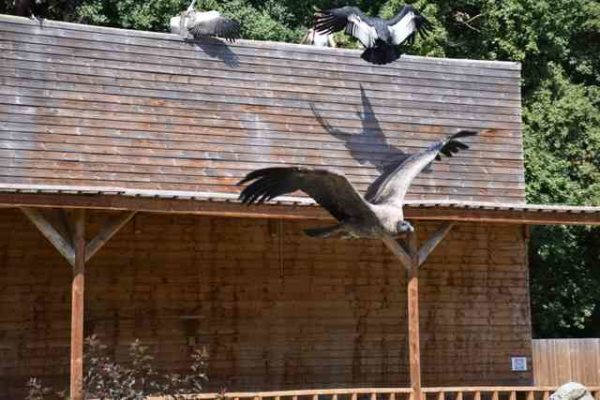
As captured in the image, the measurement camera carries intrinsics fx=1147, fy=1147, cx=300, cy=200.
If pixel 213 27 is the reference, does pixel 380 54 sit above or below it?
below

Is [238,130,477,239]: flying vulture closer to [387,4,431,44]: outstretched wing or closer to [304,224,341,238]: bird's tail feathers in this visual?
[304,224,341,238]: bird's tail feathers

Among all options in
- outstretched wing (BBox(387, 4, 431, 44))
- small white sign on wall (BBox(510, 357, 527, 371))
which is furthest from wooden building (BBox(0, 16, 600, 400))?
outstretched wing (BBox(387, 4, 431, 44))

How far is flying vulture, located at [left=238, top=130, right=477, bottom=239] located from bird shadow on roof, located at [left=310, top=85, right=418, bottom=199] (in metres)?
4.78

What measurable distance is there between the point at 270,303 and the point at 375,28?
376 centimetres

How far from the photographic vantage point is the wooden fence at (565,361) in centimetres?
1606

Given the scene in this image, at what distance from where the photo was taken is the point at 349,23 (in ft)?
48.9

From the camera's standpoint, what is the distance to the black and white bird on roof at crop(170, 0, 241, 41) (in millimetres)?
A: 15180

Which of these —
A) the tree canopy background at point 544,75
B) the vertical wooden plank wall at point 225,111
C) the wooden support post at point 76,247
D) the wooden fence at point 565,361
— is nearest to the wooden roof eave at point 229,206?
the wooden support post at point 76,247

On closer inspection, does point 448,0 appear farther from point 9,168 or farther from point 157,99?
point 9,168

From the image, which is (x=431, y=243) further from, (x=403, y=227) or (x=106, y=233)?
(x=106, y=233)

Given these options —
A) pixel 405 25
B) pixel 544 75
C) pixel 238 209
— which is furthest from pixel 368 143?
pixel 544 75

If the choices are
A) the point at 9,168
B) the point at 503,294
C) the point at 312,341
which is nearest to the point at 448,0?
the point at 503,294

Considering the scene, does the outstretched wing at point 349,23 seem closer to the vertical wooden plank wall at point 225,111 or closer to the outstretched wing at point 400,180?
the vertical wooden plank wall at point 225,111

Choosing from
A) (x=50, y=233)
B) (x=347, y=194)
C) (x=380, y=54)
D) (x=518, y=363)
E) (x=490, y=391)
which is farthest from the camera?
(x=518, y=363)
